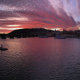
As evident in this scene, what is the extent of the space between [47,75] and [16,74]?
404 cm

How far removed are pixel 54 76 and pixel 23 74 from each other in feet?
13.2

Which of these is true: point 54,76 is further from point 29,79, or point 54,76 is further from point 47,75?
point 29,79

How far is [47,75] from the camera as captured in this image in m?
12.7

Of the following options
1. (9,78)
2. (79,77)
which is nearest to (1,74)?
(9,78)

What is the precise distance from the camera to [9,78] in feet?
39.1

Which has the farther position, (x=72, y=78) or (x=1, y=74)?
(x=1, y=74)

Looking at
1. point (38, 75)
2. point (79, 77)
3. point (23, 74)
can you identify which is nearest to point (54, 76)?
point (38, 75)

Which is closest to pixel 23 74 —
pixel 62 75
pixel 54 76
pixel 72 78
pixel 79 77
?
pixel 54 76

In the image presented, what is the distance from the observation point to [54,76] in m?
12.4

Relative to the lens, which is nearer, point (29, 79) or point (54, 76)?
point (29, 79)

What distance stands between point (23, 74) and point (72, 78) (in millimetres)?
6134

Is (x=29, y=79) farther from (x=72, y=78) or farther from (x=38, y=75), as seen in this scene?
(x=72, y=78)

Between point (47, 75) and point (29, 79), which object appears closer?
point (29, 79)

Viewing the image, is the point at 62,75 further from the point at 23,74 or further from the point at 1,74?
the point at 1,74
